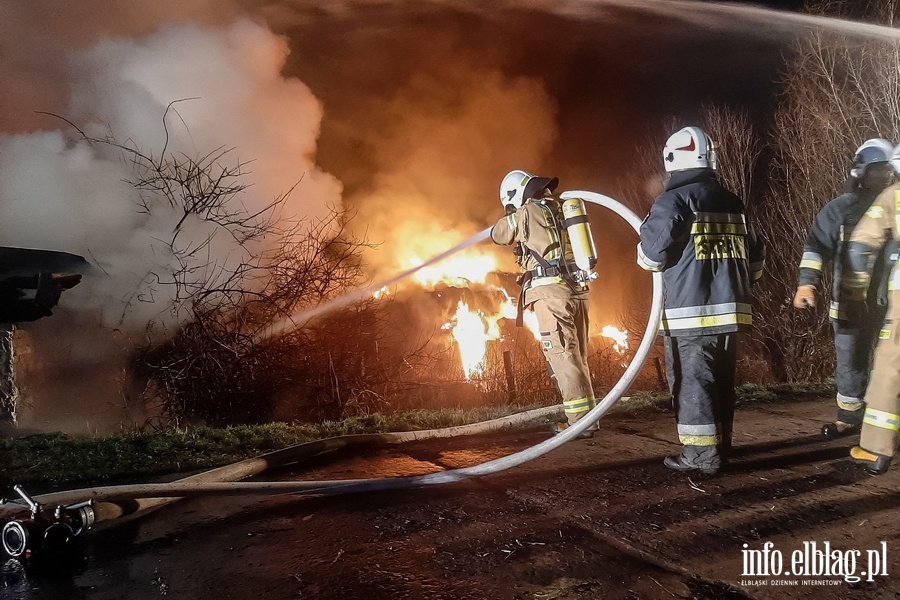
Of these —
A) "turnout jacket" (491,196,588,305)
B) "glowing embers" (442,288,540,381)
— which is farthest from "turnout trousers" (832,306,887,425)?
"glowing embers" (442,288,540,381)

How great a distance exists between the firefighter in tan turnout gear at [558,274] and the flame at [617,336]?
7.97 meters

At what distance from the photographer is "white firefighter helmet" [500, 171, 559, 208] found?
4.77 meters

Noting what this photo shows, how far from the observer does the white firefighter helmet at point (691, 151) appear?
3.53m

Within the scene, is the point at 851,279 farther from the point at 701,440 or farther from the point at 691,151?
the point at 701,440

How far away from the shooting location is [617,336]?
12.6m

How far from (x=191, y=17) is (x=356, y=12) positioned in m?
2.63

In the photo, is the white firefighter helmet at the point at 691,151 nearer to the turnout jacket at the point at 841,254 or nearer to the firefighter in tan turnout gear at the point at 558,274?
the firefighter in tan turnout gear at the point at 558,274

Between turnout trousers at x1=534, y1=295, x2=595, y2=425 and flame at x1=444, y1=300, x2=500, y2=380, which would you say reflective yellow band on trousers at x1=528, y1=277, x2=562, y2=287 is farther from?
flame at x1=444, y1=300, x2=500, y2=380

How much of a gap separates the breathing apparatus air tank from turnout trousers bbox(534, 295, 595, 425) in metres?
0.30

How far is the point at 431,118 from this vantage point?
36.3 feet

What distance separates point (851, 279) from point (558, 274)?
222 centimetres

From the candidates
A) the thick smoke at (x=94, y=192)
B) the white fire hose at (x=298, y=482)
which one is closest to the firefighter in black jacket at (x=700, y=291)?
the white fire hose at (x=298, y=482)

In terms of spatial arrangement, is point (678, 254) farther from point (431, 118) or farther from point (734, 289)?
point (431, 118)

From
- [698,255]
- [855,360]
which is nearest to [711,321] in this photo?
[698,255]
